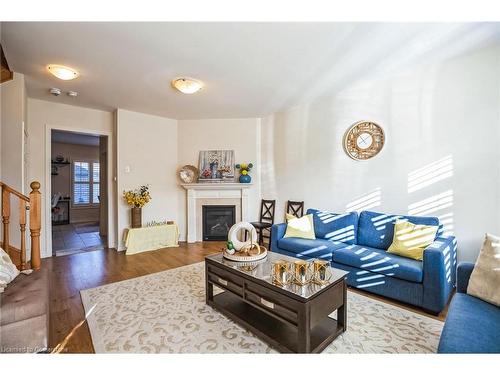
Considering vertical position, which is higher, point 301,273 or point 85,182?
point 85,182

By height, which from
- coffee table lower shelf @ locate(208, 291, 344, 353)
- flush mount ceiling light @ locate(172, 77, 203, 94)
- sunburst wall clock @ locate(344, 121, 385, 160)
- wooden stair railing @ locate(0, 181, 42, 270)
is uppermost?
flush mount ceiling light @ locate(172, 77, 203, 94)

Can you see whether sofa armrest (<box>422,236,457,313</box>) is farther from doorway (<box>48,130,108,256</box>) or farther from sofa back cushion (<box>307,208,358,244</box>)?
doorway (<box>48,130,108,256</box>)

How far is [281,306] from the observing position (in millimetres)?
1640

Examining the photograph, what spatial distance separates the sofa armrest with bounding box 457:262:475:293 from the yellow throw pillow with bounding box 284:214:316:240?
5.54 ft

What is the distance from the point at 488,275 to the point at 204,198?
4147 millimetres

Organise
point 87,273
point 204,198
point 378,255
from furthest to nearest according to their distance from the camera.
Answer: point 204,198
point 87,273
point 378,255

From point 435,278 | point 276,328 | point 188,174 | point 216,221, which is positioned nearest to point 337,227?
point 435,278

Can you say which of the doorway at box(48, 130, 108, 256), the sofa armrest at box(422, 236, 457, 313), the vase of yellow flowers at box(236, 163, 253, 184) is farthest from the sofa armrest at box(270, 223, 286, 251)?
the doorway at box(48, 130, 108, 256)

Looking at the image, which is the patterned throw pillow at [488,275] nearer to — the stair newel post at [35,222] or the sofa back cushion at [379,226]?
the sofa back cushion at [379,226]

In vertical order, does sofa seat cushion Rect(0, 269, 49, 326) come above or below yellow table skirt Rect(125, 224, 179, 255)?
above

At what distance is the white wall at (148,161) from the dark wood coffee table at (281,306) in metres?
2.87

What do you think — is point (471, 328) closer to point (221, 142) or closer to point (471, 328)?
point (471, 328)

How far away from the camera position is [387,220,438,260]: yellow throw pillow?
247 centimetres

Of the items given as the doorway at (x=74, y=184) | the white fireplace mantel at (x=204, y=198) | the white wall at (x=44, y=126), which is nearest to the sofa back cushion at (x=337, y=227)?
the white fireplace mantel at (x=204, y=198)
